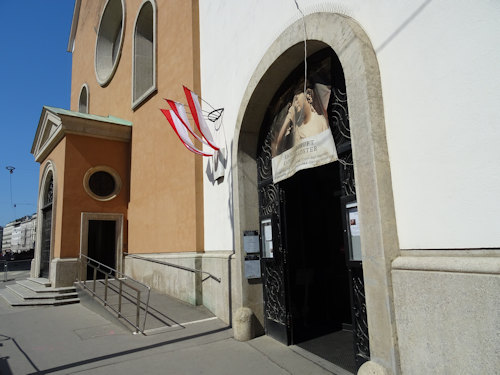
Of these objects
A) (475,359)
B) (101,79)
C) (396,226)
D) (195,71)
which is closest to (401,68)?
(396,226)

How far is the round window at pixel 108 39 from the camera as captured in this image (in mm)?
16266

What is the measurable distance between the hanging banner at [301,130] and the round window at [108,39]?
42.6 feet

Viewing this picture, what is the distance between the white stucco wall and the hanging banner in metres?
0.98

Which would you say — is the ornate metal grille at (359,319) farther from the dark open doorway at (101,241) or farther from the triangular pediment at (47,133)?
the dark open doorway at (101,241)

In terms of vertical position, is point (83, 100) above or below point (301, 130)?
above

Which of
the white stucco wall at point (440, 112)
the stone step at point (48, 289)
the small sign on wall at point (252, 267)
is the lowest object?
the stone step at point (48, 289)

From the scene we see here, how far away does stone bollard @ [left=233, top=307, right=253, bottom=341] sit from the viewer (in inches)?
223

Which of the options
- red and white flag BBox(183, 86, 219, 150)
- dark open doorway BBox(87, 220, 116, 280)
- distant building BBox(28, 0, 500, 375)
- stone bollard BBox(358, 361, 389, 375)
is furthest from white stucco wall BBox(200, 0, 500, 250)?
dark open doorway BBox(87, 220, 116, 280)

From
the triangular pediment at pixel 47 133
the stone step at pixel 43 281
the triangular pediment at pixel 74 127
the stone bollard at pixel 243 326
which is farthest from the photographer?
the triangular pediment at pixel 47 133

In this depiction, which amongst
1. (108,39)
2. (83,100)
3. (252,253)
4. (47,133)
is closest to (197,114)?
(252,253)

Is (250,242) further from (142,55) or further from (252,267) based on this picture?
(142,55)

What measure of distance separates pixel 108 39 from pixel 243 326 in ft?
53.5

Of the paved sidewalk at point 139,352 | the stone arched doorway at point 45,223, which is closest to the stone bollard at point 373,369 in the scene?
the paved sidewalk at point 139,352

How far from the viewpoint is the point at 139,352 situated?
17.5 feet
